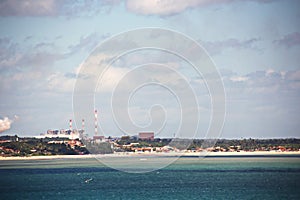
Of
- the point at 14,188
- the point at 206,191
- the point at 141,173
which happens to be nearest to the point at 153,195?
the point at 206,191

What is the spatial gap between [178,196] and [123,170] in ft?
227

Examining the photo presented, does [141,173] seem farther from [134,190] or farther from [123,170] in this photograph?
[134,190]

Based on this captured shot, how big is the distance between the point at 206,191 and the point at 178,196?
27.8 ft

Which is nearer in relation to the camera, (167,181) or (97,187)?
(97,187)

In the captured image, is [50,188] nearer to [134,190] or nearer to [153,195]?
[134,190]

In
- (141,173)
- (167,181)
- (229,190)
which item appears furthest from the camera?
(141,173)

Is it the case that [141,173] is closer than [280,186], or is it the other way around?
[280,186]

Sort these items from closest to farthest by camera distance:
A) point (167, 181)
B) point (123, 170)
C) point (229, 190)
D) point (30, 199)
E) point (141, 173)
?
point (30, 199) → point (229, 190) → point (167, 181) → point (141, 173) → point (123, 170)

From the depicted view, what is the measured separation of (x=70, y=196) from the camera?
89.1m

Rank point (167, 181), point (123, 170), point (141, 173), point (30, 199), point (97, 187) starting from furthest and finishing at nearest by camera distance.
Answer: point (123, 170) → point (141, 173) → point (167, 181) → point (97, 187) → point (30, 199)

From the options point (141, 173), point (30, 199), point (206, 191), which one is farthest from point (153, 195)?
point (141, 173)

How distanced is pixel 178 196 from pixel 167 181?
2898cm

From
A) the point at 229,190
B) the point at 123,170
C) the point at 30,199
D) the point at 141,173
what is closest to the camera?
the point at 30,199

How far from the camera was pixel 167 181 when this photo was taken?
4592 inches
